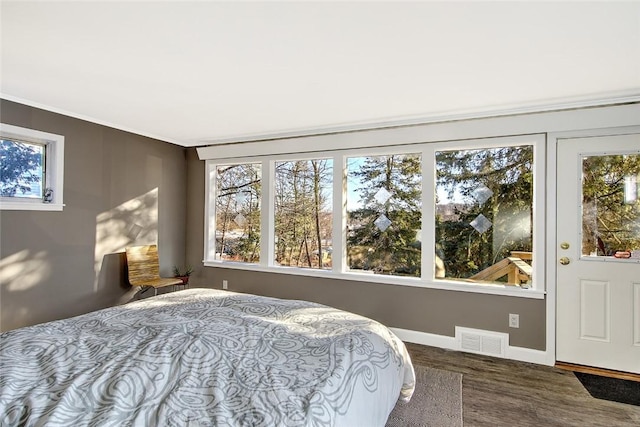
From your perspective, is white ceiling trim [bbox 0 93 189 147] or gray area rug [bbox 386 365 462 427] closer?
gray area rug [bbox 386 365 462 427]

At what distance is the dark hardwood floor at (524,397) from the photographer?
2113mm

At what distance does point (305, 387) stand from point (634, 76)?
2.87 meters

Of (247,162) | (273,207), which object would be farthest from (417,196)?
(247,162)

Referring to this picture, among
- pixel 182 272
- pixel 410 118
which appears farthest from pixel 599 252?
pixel 182 272

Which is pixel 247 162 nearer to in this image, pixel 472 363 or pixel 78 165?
pixel 78 165

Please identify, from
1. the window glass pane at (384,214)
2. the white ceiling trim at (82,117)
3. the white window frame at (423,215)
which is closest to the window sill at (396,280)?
the white window frame at (423,215)

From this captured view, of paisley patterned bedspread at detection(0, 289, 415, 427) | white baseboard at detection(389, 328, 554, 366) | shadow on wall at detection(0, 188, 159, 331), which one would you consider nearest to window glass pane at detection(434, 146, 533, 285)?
white baseboard at detection(389, 328, 554, 366)

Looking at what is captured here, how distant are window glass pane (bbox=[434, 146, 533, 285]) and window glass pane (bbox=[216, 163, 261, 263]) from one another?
2250 mm

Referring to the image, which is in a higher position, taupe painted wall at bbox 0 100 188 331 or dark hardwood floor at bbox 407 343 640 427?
taupe painted wall at bbox 0 100 188 331

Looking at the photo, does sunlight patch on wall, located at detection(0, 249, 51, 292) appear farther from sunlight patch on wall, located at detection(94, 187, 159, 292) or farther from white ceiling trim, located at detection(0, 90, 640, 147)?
white ceiling trim, located at detection(0, 90, 640, 147)

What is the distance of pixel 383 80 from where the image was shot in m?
2.43

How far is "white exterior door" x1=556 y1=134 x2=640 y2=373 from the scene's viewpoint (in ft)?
9.07

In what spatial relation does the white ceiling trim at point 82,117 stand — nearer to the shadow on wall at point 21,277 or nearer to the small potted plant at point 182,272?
the shadow on wall at point 21,277

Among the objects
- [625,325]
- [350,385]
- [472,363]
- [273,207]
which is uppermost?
[273,207]
